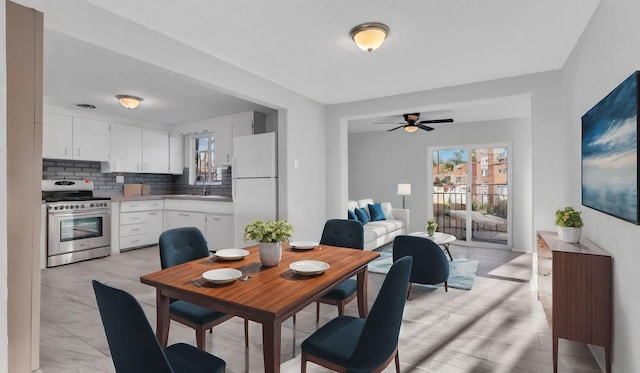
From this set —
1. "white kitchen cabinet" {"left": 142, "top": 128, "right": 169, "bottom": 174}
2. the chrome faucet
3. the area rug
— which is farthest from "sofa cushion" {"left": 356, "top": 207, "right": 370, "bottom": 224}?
"white kitchen cabinet" {"left": 142, "top": 128, "right": 169, "bottom": 174}

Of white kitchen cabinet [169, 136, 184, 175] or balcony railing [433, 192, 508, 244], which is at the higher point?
white kitchen cabinet [169, 136, 184, 175]

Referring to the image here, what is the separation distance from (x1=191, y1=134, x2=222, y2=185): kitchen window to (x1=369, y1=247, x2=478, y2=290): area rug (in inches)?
141

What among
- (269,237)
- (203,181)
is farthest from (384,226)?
(269,237)

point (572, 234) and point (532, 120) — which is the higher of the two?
point (532, 120)

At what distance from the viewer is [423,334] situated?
261cm

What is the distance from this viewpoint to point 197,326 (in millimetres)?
1941

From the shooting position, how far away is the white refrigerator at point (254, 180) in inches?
173

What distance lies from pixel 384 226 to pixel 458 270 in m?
1.68

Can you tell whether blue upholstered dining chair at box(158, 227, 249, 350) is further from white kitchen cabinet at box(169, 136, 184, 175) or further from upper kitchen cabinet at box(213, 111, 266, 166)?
white kitchen cabinet at box(169, 136, 184, 175)

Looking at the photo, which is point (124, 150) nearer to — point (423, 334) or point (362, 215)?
point (362, 215)

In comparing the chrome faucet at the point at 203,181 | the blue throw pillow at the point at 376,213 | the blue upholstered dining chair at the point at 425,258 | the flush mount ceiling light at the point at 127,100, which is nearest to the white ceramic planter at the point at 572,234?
the blue upholstered dining chair at the point at 425,258

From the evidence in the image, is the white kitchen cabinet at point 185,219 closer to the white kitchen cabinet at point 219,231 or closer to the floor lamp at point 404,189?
the white kitchen cabinet at point 219,231

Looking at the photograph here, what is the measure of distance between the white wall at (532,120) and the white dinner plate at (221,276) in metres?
3.30

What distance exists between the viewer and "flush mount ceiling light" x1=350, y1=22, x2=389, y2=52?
2.55m
